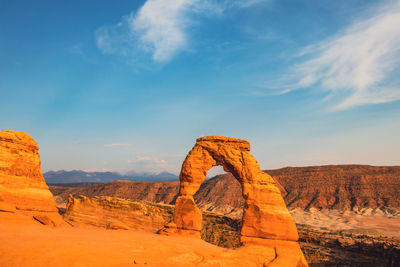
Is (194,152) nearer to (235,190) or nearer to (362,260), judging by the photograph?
(362,260)

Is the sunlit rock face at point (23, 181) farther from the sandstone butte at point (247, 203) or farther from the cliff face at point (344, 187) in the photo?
the cliff face at point (344, 187)

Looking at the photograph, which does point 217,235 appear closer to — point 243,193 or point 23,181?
point 243,193

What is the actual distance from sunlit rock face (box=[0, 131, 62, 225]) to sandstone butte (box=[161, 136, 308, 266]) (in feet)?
30.5

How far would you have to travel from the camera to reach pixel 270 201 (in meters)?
15.9

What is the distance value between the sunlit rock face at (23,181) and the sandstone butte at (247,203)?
30.5ft

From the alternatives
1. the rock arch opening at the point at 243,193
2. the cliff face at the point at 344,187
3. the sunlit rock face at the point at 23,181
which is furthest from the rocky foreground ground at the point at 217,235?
the cliff face at the point at 344,187

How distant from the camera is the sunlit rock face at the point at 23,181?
1775cm

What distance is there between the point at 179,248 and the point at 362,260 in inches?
1045

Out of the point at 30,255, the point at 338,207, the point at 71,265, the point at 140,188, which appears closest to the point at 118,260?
the point at 71,265

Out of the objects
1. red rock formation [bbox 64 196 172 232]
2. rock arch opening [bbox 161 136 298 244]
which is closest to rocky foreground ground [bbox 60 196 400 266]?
red rock formation [bbox 64 196 172 232]

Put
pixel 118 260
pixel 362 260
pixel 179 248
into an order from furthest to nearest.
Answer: pixel 362 260 → pixel 179 248 → pixel 118 260

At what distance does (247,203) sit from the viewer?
52.9 feet

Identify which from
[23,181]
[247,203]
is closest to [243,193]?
[247,203]

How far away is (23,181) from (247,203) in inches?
628
